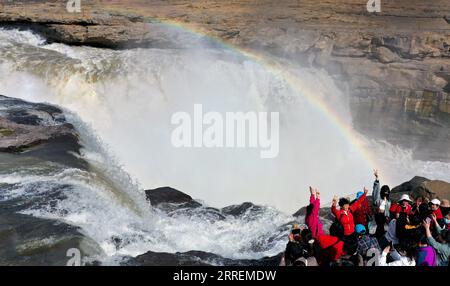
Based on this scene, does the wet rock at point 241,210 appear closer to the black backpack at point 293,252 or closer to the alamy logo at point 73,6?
the black backpack at point 293,252

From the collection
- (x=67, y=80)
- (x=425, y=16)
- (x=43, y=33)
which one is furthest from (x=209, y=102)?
(x=425, y=16)

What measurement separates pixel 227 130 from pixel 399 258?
12520 mm

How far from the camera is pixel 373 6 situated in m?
25.0

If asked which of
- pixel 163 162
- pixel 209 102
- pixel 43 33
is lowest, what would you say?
→ pixel 163 162

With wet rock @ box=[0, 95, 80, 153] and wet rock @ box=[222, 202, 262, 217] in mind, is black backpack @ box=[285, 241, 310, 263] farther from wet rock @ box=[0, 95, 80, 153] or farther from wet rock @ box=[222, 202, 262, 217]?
wet rock @ box=[0, 95, 80, 153]

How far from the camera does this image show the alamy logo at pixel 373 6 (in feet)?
81.7

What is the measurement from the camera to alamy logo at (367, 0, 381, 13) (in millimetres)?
24891

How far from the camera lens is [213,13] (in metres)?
24.9

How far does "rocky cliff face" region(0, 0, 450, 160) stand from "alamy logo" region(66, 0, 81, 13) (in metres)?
0.26

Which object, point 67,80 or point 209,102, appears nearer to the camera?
point 67,80

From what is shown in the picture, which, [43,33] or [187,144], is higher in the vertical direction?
[43,33]

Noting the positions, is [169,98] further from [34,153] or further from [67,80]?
[34,153]

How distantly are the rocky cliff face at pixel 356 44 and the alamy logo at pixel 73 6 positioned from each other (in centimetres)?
26

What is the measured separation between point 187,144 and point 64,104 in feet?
13.1
